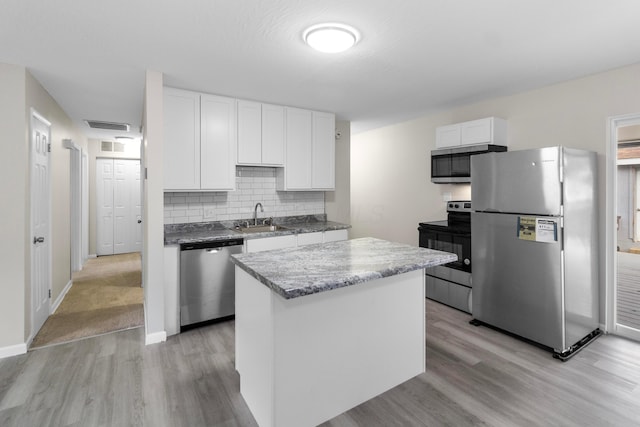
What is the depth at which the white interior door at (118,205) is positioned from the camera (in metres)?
6.90

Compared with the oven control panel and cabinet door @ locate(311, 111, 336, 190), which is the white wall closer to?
cabinet door @ locate(311, 111, 336, 190)

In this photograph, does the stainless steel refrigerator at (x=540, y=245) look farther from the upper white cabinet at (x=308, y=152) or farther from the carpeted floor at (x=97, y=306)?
the carpeted floor at (x=97, y=306)

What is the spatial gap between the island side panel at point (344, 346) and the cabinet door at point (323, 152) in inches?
93.7

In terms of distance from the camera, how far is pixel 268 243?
3.68 m

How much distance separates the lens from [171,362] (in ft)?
8.80

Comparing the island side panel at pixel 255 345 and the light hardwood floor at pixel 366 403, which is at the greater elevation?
the island side panel at pixel 255 345

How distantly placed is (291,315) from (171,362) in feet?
4.99

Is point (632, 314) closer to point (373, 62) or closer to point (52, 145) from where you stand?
point (373, 62)

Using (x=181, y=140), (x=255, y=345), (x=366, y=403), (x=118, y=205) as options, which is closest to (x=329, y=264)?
(x=255, y=345)

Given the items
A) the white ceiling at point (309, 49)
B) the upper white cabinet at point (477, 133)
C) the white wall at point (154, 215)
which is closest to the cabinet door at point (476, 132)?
the upper white cabinet at point (477, 133)

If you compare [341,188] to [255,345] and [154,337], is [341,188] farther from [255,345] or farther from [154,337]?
[255,345]

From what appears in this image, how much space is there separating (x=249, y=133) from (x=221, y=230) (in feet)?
3.86

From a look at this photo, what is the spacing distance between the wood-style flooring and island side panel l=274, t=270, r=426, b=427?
230cm

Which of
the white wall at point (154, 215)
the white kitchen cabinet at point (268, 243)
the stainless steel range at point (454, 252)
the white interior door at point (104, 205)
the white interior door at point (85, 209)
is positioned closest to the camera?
the white wall at point (154, 215)
